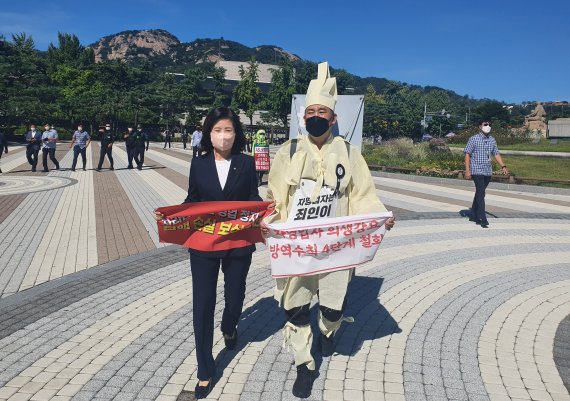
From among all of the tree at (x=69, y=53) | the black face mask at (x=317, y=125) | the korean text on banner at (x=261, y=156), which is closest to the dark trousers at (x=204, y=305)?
the black face mask at (x=317, y=125)

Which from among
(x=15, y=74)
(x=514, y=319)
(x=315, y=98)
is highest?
(x=15, y=74)

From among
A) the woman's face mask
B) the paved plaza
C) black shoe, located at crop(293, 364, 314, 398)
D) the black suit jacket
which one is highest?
the woman's face mask

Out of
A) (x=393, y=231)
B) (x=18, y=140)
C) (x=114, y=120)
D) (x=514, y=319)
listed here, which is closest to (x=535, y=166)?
(x=393, y=231)

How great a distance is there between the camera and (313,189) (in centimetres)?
348

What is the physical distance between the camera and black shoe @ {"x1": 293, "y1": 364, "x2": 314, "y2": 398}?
3359 mm

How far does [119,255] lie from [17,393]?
12.1 ft

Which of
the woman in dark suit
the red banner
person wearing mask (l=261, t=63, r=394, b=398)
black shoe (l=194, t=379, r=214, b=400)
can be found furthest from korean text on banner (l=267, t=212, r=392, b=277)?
black shoe (l=194, t=379, r=214, b=400)

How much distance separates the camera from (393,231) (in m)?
9.05

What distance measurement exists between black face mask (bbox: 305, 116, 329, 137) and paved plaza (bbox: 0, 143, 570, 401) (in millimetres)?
1902

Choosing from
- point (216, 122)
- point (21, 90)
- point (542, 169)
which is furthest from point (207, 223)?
point (21, 90)

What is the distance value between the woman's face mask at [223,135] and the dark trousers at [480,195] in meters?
7.34

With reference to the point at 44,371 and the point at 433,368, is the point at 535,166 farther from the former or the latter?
the point at 44,371

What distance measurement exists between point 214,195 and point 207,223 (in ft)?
0.73

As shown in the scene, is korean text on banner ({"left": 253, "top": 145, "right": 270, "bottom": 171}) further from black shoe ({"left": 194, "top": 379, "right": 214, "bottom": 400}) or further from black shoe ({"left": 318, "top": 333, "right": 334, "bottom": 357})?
black shoe ({"left": 194, "top": 379, "right": 214, "bottom": 400})
